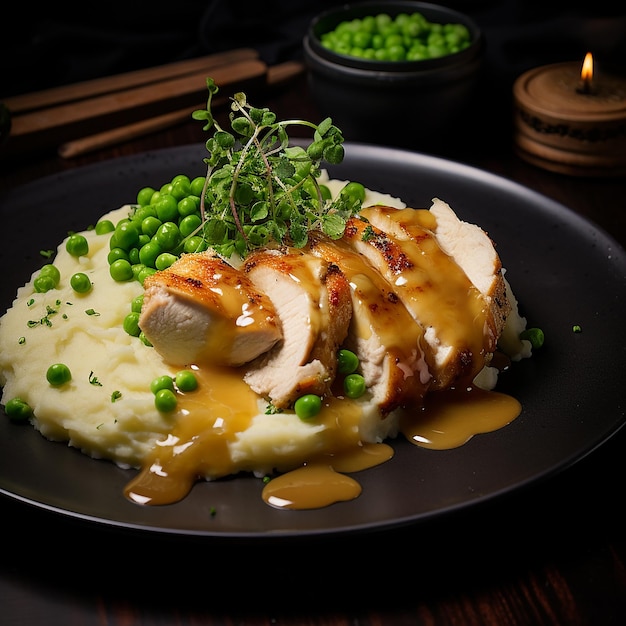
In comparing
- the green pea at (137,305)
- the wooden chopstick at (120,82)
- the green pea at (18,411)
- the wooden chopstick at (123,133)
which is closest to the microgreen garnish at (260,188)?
the green pea at (137,305)

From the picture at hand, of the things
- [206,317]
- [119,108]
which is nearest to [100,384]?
[206,317]

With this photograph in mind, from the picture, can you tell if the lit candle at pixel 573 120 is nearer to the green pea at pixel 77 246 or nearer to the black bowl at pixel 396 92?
the black bowl at pixel 396 92

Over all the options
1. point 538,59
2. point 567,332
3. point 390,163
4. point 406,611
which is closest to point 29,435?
point 406,611

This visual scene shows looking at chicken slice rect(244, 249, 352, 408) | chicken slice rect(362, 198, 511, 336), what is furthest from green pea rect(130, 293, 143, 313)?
chicken slice rect(362, 198, 511, 336)

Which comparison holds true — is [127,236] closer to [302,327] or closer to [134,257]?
[134,257]

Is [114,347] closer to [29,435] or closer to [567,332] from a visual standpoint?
[29,435]

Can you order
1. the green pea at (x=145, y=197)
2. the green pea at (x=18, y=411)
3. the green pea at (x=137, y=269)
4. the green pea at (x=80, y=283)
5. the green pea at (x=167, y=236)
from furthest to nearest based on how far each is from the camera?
the green pea at (x=145, y=197), the green pea at (x=167, y=236), the green pea at (x=137, y=269), the green pea at (x=80, y=283), the green pea at (x=18, y=411)
